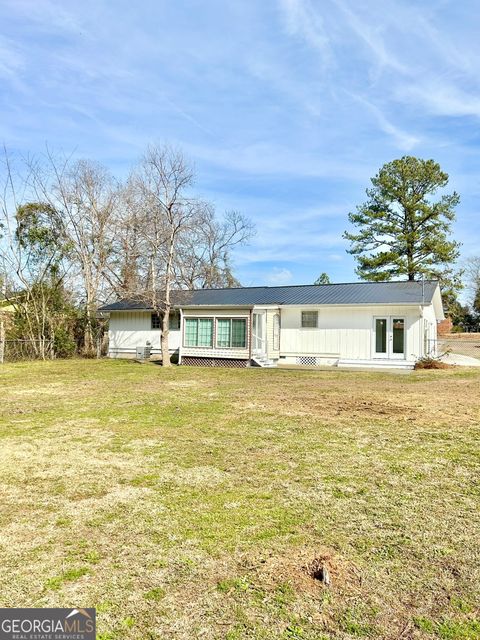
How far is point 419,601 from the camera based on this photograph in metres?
2.37

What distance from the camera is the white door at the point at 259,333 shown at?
18.5 meters

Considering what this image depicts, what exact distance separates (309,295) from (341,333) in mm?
2578

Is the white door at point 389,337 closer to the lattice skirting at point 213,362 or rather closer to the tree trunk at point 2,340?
the lattice skirting at point 213,362

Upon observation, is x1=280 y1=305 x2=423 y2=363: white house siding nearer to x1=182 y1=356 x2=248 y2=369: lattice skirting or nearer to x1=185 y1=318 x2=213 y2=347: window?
x1=182 y1=356 x2=248 y2=369: lattice skirting

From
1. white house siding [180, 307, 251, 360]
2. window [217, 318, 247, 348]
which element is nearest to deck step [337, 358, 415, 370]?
white house siding [180, 307, 251, 360]

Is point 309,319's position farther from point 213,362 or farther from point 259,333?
point 213,362

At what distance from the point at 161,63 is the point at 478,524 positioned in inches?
531

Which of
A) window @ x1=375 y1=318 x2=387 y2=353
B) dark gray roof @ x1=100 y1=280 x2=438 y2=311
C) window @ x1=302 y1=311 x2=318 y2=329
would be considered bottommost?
window @ x1=375 y1=318 x2=387 y2=353

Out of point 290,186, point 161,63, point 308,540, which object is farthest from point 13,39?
point 290,186

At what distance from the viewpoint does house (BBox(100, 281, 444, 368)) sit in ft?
57.1

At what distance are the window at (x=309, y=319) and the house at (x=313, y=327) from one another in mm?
45

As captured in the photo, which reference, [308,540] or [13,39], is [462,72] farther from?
[308,540]

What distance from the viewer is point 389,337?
691 inches
